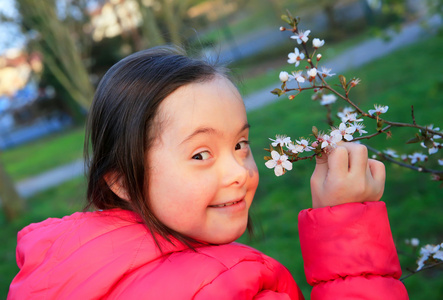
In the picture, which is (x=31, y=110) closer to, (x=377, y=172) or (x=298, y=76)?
(x=298, y=76)

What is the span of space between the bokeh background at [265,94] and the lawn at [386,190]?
0.01 m

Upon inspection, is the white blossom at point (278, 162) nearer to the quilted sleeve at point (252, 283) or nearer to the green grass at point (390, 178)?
the quilted sleeve at point (252, 283)

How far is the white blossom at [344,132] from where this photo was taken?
1.40 m

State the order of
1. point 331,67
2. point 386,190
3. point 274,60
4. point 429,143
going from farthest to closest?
point 274,60
point 331,67
point 386,190
point 429,143

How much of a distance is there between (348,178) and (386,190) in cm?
Answer: 316

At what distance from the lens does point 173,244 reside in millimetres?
1507

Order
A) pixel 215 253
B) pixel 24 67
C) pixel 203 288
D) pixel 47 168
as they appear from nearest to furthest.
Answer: pixel 203 288 < pixel 215 253 < pixel 47 168 < pixel 24 67

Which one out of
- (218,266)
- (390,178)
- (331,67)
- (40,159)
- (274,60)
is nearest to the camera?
(218,266)

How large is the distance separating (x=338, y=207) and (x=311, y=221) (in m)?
0.10

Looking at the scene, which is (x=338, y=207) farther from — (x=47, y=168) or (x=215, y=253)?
(x=47, y=168)

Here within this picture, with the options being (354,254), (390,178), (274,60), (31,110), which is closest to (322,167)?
(354,254)

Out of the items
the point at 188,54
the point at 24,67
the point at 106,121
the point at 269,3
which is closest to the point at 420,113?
the point at 188,54

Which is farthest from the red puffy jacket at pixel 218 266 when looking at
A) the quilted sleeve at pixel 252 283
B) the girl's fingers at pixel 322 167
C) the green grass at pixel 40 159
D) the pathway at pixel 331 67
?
the green grass at pixel 40 159

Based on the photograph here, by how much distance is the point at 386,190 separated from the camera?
4.35 m
